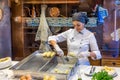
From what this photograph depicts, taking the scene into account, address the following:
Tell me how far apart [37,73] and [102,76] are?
572 millimetres

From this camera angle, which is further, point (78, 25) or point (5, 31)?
point (5, 31)

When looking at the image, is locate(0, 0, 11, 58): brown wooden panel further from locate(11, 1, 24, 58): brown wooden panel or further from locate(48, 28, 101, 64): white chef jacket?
locate(48, 28, 101, 64): white chef jacket

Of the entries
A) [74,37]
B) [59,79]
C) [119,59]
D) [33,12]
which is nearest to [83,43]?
[74,37]

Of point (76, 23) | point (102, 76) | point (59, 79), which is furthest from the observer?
point (76, 23)

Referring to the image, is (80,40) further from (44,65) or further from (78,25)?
(44,65)

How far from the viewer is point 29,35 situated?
4246mm

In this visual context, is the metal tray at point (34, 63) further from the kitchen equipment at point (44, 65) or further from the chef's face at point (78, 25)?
the chef's face at point (78, 25)

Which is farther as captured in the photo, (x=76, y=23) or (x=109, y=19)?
(x=109, y=19)

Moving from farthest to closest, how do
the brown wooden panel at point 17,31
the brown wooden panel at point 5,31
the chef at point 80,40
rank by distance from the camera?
1. the brown wooden panel at point 17,31
2. the brown wooden panel at point 5,31
3. the chef at point 80,40

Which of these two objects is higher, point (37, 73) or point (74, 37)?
point (74, 37)

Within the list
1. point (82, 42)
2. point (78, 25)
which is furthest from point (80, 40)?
point (78, 25)

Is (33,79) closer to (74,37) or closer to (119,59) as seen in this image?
(74,37)

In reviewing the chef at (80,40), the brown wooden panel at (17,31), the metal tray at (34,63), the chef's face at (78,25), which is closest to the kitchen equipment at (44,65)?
the metal tray at (34,63)

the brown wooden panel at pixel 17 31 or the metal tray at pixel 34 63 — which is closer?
the metal tray at pixel 34 63
